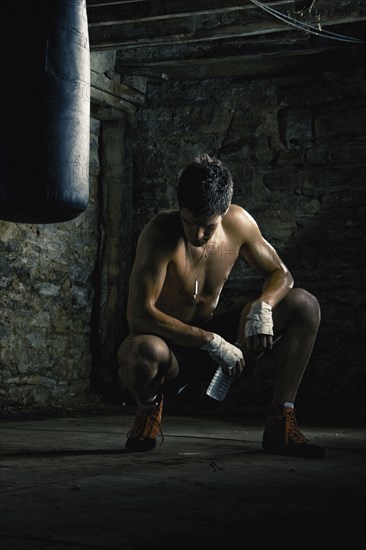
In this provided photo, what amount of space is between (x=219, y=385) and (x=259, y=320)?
30 cm

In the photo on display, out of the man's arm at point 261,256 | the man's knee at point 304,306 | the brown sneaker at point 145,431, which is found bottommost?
the brown sneaker at point 145,431

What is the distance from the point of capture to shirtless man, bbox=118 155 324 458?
3.41 metres

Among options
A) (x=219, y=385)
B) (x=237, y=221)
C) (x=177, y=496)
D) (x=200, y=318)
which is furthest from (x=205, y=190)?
(x=177, y=496)

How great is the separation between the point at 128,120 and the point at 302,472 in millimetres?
4123

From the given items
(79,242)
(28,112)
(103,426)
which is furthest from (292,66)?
(28,112)

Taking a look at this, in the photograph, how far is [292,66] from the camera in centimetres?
605

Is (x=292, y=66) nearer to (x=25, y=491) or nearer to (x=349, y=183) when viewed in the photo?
(x=349, y=183)

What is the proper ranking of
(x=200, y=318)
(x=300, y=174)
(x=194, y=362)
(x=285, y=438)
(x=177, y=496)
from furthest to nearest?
(x=300, y=174), (x=200, y=318), (x=194, y=362), (x=285, y=438), (x=177, y=496)

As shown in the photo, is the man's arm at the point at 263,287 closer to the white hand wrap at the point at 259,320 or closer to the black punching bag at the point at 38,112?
the white hand wrap at the point at 259,320

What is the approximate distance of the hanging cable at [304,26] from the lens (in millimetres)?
4982

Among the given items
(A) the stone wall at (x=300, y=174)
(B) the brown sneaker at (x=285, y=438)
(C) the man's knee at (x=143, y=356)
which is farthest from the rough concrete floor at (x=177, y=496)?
(A) the stone wall at (x=300, y=174)

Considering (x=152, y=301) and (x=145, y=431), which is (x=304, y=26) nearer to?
(x=152, y=301)

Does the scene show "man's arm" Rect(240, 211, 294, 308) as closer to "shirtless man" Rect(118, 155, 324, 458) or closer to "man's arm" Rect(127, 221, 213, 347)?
"shirtless man" Rect(118, 155, 324, 458)

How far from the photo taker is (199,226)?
3455 millimetres
